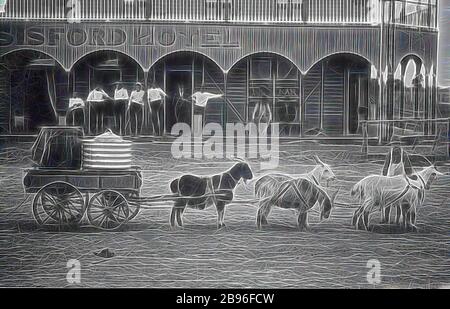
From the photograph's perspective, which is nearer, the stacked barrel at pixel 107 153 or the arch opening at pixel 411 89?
the stacked barrel at pixel 107 153

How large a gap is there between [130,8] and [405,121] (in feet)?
5.52

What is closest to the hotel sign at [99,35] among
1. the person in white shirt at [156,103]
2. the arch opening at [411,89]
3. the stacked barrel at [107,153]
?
the person in white shirt at [156,103]

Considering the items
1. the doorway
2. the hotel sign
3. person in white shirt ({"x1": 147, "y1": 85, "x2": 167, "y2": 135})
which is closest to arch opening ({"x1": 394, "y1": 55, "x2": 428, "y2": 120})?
the doorway

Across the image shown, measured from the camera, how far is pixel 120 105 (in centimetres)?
486

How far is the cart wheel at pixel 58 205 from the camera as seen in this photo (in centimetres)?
482

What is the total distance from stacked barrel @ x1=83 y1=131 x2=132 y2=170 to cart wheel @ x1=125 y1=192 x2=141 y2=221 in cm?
16

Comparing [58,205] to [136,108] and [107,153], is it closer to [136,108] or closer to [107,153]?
[107,153]

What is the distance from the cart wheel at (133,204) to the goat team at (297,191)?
0.66 ft

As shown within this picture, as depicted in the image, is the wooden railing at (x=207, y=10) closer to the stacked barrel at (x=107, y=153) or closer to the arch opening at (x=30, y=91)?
the arch opening at (x=30, y=91)

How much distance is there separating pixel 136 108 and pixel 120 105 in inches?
3.6

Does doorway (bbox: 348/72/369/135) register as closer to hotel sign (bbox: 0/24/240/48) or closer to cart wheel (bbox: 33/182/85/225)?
hotel sign (bbox: 0/24/240/48)
